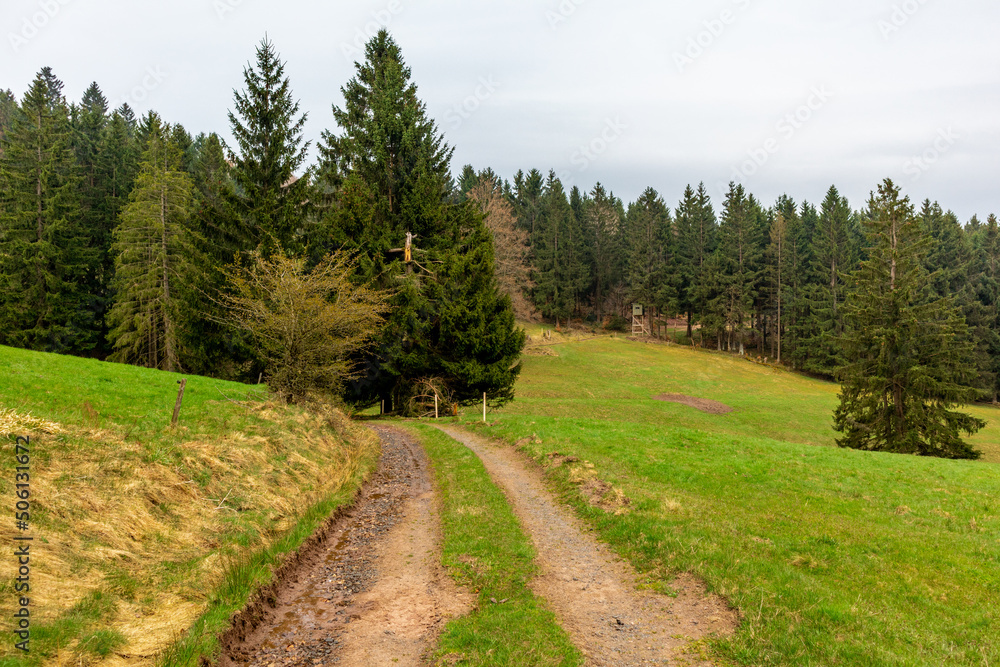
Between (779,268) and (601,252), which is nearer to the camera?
(779,268)

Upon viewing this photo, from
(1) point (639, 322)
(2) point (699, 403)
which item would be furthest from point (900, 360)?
(1) point (639, 322)

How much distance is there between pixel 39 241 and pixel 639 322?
79791 millimetres

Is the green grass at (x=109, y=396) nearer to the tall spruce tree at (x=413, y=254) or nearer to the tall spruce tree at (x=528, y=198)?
the tall spruce tree at (x=413, y=254)

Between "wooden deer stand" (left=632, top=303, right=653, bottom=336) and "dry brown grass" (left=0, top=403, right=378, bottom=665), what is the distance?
252 feet

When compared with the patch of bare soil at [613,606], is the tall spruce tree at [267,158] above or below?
above

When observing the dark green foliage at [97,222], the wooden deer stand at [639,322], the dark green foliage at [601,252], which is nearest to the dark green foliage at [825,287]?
the wooden deer stand at [639,322]

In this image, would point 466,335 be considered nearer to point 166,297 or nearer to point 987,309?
point 166,297

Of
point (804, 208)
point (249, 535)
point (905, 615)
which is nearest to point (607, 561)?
point (905, 615)

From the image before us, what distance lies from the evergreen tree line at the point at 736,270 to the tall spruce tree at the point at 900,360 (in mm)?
38240

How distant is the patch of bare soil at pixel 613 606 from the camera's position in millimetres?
6734

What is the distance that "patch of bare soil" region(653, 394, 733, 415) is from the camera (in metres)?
41.5

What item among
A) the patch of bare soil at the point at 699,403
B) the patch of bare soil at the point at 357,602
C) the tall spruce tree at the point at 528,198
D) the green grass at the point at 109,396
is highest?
the tall spruce tree at the point at 528,198

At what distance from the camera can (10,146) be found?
40625mm

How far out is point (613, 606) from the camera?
7965 millimetres
